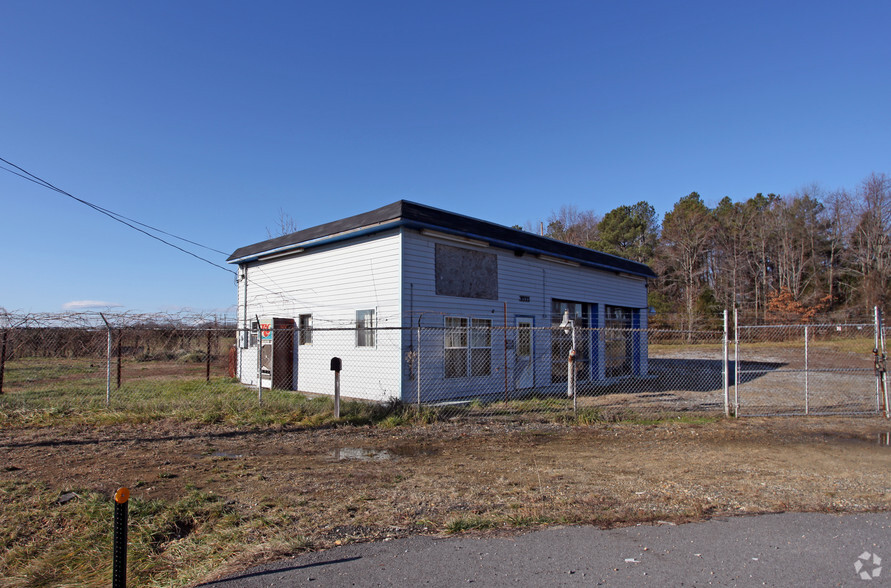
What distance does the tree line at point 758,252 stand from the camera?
Answer: 43.1 m

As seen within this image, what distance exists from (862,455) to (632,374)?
478 inches

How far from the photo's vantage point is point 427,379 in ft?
41.0

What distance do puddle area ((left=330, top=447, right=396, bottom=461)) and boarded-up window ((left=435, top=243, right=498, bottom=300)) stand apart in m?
5.72

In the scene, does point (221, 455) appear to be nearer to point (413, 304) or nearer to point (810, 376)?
point (413, 304)

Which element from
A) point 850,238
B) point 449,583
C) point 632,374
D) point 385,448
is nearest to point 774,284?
point 850,238

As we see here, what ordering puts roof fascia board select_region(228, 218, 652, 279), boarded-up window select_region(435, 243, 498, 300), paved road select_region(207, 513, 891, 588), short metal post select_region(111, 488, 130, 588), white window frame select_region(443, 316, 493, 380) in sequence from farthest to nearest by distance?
boarded-up window select_region(435, 243, 498, 300), white window frame select_region(443, 316, 493, 380), roof fascia board select_region(228, 218, 652, 279), paved road select_region(207, 513, 891, 588), short metal post select_region(111, 488, 130, 588)

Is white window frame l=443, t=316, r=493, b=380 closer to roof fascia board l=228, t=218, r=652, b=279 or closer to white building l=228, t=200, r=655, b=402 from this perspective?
white building l=228, t=200, r=655, b=402

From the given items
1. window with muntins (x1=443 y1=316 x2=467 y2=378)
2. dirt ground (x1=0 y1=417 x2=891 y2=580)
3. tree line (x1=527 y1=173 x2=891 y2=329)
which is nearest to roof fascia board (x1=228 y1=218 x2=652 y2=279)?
window with muntins (x1=443 y1=316 x2=467 y2=378)

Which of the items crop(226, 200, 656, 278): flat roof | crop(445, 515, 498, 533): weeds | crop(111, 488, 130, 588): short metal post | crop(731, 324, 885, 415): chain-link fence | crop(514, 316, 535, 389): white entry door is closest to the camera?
crop(111, 488, 130, 588): short metal post

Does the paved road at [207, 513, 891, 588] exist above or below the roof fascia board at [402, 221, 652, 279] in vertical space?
below

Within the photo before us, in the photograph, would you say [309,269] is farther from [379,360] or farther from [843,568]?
[843,568]

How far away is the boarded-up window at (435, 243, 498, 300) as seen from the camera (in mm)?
13180

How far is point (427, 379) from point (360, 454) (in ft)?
16.2

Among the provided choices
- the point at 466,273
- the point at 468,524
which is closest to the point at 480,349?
the point at 466,273
